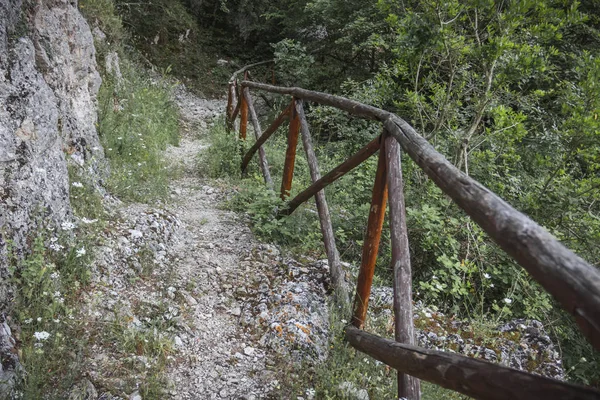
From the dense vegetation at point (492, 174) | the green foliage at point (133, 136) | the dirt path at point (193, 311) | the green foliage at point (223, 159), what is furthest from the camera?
the green foliage at point (223, 159)

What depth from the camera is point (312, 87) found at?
9.84 metres

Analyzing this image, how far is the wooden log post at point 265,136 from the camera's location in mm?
4281

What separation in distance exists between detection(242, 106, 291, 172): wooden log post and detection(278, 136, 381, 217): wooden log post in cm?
93

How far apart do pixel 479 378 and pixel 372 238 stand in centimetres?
143

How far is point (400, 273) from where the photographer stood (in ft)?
6.68

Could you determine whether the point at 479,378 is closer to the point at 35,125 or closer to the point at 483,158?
the point at 35,125

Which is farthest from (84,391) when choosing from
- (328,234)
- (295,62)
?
(295,62)

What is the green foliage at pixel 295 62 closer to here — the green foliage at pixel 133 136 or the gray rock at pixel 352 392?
the green foliage at pixel 133 136

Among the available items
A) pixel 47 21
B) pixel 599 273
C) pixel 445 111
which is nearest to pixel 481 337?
pixel 599 273

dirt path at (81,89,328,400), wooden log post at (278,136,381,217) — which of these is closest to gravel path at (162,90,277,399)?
dirt path at (81,89,328,400)

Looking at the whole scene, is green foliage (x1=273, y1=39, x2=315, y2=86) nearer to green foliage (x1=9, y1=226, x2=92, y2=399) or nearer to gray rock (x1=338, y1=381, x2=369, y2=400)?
green foliage (x1=9, y1=226, x2=92, y2=399)

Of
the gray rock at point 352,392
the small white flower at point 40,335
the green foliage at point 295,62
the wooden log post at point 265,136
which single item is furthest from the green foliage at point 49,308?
the green foliage at point 295,62

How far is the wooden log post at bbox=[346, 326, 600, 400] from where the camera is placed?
92cm

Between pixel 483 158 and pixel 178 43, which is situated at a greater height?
pixel 178 43
